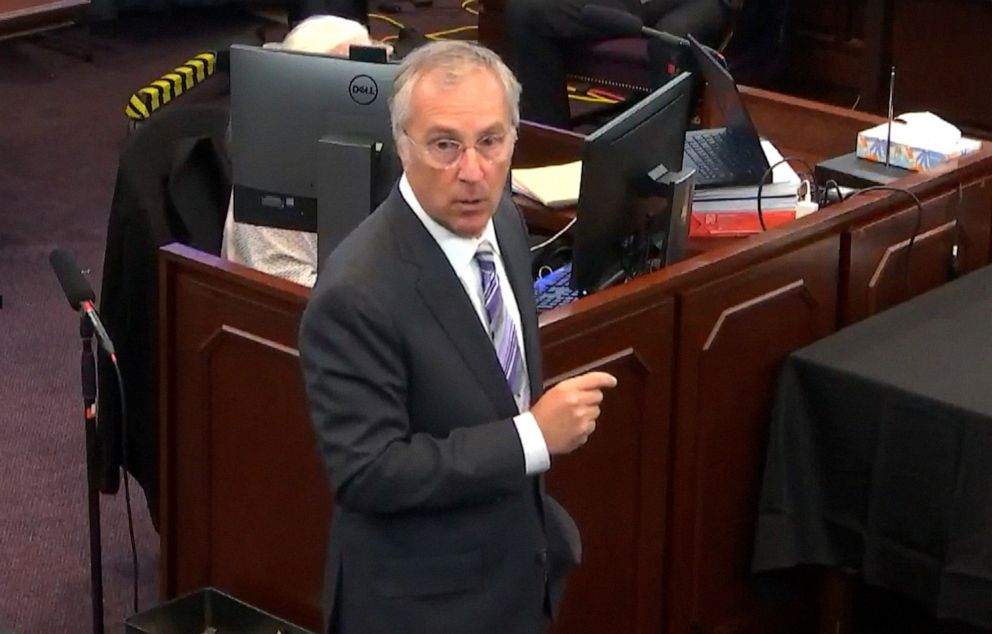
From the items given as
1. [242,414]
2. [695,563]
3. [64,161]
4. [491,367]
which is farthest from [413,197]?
[64,161]

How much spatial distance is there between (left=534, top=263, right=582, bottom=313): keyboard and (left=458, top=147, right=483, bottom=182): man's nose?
87 centimetres

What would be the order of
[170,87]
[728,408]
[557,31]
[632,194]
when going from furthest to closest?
[557,31] < [170,87] < [728,408] < [632,194]

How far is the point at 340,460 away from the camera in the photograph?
1.99 metres

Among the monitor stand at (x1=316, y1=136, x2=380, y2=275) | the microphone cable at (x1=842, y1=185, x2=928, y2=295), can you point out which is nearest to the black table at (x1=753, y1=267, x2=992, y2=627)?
the microphone cable at (x1=842, y1=185, x2=928, y2=295)

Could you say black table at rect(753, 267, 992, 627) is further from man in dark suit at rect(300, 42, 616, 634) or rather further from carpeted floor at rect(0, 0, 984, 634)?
man in dark suit at rect(300, 42, 616, 634)

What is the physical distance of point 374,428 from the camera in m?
1.97

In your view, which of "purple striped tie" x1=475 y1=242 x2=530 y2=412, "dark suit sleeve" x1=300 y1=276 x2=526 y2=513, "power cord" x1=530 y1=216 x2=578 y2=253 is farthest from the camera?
"power cord" x1=530 y1=216 x2=578 y2=253

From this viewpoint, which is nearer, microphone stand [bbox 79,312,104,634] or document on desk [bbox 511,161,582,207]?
microphone stand [bbox 79,312,104,634]

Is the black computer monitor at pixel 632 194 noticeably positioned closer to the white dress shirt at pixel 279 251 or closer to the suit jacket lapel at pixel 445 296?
the white dress shirt at pixel 279 251

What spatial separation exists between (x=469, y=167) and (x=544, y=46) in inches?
153

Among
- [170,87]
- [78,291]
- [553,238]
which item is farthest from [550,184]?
[170,87]

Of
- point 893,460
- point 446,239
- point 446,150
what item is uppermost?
point 446,150

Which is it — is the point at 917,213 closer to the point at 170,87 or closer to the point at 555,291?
the point at 555,291

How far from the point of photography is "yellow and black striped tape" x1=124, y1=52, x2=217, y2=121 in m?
4.77
